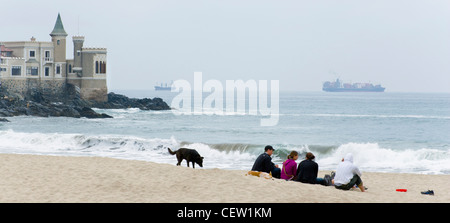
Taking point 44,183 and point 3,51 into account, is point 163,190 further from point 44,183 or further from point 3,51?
point 3,51

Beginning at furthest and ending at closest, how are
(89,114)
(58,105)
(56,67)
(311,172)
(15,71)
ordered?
1. (56,67)
2. (15,71)
3. (58,105)
4. (89,114)
5. (311,172)

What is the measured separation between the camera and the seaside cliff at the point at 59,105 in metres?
65.6

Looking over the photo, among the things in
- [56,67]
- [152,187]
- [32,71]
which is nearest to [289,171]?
[152,187]

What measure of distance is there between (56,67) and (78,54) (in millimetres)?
3359

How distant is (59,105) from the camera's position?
6981 cm

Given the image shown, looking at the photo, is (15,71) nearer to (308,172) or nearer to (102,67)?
(102,67)

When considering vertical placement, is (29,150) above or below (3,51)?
below

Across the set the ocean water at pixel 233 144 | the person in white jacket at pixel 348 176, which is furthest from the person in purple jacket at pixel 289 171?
the ocean water at pixel 233 144

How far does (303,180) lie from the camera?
1463cm

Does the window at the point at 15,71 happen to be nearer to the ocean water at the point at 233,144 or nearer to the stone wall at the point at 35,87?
the stone wall at the point at 35,87

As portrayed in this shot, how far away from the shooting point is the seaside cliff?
65.6 m

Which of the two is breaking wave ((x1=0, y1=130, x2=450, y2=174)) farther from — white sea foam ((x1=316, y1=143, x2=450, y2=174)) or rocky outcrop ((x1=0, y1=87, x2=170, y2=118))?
rocky outcrop ((x1=0, y1=87, x2=170, y2=118))
